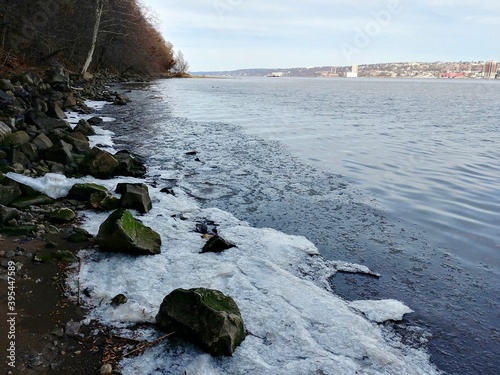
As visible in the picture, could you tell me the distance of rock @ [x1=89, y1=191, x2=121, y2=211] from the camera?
8164 mm

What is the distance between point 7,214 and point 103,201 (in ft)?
5.84

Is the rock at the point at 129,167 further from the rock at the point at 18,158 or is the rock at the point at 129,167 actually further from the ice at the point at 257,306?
the ice at the point at 257,306

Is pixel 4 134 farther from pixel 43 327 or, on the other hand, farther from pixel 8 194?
pixel 43 327

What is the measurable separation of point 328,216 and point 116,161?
17.9 ft

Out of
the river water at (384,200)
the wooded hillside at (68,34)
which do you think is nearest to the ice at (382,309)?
the river water at (384,200)

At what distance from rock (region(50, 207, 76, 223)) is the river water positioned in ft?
9.97

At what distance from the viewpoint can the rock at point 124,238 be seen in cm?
627

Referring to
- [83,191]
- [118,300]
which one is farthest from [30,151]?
[118,300]

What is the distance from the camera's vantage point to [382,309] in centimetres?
574

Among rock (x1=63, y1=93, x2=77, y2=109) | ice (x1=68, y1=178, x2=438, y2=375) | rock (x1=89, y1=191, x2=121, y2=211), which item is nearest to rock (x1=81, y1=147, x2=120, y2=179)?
rock (x1=89, y1=191, x2=121, y2=211)

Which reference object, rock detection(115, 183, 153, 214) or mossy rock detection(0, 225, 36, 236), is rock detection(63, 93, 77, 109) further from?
mossy rock detection(0, 225, 36, 236)

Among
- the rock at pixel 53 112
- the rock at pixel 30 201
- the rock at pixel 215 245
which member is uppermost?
the rock at pixel 53 112

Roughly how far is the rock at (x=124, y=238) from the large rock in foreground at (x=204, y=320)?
6.02 feet

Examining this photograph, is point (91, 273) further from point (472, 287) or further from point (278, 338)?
point (472, 287)
